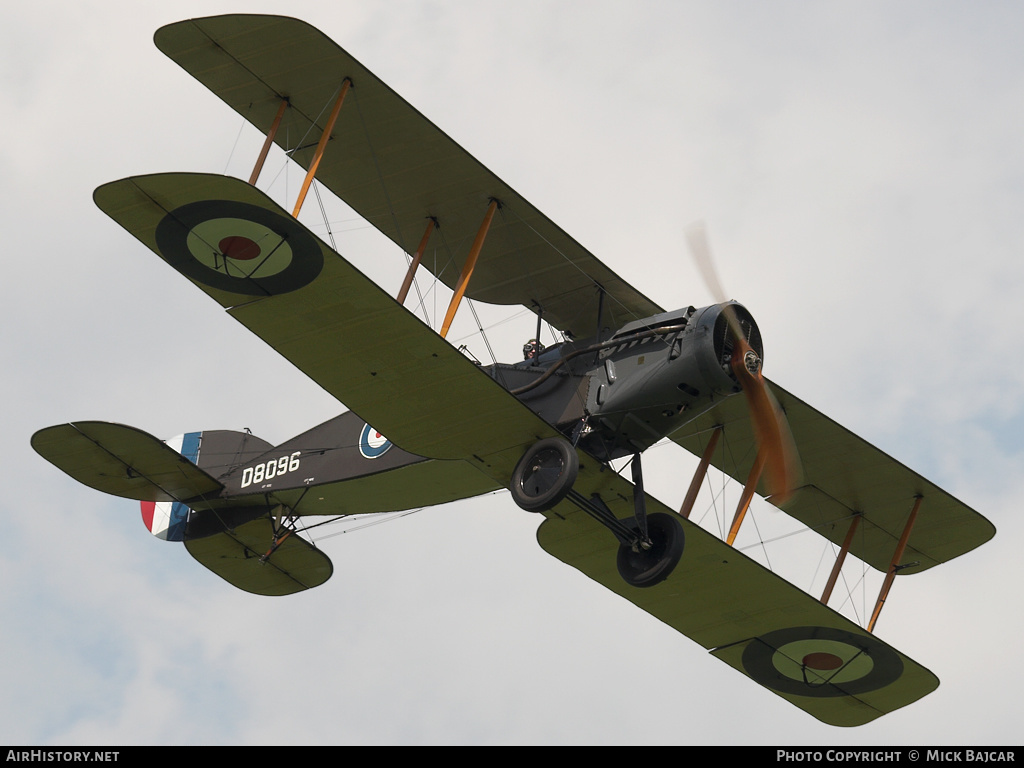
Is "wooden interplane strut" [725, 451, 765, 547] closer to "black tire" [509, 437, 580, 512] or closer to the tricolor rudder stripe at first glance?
"black tire" [509, 437, 580, 512]

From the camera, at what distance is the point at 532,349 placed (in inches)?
617

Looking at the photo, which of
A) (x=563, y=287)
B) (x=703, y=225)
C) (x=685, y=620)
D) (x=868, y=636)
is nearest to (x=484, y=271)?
(x=563, y=287)

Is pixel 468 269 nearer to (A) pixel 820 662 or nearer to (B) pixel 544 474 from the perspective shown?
(B) pixel 544 474

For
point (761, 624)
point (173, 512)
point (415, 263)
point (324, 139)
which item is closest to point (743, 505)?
point (761, 624)

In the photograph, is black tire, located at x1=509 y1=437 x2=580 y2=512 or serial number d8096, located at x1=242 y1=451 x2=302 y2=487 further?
serial number d8096, located at x1=242 y1=451 x2=302 y2=487

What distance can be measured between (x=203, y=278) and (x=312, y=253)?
3.94 feet

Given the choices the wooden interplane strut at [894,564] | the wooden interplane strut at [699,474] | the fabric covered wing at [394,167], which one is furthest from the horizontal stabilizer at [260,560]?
the wooden interplane strut at [894,564]

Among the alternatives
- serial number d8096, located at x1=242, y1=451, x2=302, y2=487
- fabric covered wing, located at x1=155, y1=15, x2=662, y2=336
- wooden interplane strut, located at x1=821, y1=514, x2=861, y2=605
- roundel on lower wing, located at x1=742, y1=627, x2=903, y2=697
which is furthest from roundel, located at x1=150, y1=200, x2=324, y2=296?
wooden interplane strut, located at x1=821, y1=514, x2=861, y2=605

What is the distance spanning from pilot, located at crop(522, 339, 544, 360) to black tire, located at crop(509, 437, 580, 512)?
4.05 feet

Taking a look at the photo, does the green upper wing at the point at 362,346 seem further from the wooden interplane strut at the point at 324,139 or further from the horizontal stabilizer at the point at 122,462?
the horizontal stabilizer at the point at 122,462

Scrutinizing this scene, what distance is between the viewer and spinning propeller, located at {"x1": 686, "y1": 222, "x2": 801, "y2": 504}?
14398mm

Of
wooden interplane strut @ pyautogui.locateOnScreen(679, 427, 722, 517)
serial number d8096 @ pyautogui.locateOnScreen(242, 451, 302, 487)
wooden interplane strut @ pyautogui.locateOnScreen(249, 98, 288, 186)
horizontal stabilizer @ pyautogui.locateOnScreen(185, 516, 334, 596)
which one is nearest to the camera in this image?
wooden interplane strut @ pyautogui.locateOnScreen(249, 98, 288, 186)

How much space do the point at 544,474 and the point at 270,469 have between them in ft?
15.5

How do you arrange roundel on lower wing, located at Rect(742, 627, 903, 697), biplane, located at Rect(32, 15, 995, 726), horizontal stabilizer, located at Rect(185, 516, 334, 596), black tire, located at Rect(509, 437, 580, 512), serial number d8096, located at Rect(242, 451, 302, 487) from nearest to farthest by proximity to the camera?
biplane, located at Rect(32, 15, 995, 726) → black tire, located at Rect(509, 437, 580, 512) → roundel on lower wing, located at Rect(742, 627, 903, 697) → serial number d8096, located at Rect(242, 451, 302, 487) → horizontal stabilizer, located at Rect(185, 516, 334, 596)
